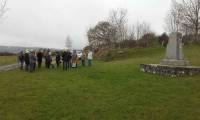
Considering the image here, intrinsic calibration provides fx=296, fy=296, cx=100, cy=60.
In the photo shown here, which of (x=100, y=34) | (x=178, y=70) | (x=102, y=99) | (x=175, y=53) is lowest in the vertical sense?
(x=102, y=99)

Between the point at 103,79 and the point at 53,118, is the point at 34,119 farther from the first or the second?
the point at 103,79

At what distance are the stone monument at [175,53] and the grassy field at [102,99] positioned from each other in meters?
3.01

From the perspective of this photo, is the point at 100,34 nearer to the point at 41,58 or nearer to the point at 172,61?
the point at 41,58

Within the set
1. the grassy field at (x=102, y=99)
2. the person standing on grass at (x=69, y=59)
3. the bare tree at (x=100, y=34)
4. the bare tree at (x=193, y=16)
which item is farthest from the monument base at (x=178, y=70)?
the bare tree at (x=100, y=34)

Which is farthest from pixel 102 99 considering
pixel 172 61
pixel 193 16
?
pixel 193 16

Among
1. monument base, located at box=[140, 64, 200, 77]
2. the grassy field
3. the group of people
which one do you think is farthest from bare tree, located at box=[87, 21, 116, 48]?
the grassy field

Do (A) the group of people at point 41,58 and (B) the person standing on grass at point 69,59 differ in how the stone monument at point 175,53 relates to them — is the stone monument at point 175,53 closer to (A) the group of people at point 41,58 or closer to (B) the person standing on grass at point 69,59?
(B) the person standing on grass at point 69,59

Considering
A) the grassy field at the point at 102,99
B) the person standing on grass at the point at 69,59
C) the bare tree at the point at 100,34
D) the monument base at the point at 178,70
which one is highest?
the bare tree at the point at 100,34

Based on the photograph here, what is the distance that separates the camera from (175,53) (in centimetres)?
2170

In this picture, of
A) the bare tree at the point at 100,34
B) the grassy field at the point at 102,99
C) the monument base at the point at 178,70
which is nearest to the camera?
the grassy field at the point at 102,99

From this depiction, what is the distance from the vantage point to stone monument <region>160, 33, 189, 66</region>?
21438 millimetres

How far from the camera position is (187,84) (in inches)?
643

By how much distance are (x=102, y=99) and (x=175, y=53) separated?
10.4 m

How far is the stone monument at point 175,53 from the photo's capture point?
2144 centimetres
